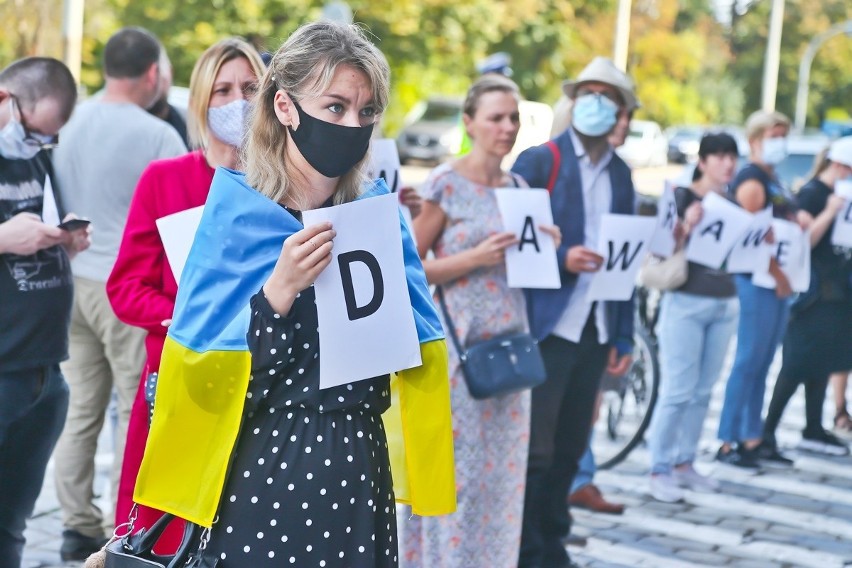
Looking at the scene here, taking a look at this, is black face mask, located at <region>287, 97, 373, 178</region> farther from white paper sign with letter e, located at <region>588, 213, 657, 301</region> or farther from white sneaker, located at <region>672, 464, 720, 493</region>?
white sneaker, located at <region>672, 464, 720, 493</region>

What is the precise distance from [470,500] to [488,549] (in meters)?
0.22

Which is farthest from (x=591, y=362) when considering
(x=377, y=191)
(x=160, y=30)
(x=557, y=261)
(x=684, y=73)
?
(x=684, y=73)

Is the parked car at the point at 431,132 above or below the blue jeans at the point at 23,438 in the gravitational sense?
above

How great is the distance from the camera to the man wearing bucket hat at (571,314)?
19.8 ft

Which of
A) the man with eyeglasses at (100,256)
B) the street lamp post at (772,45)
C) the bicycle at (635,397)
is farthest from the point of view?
the street lamp post at (772,45)

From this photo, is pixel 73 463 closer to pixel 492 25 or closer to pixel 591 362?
pixel 591 362

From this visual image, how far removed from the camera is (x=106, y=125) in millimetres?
5980

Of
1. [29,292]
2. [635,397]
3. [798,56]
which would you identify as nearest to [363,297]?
[29,292]

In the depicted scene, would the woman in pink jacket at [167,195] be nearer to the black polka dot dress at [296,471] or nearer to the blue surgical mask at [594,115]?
the black polka dot dress at [296,471]

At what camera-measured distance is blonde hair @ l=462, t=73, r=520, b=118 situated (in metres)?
5.75

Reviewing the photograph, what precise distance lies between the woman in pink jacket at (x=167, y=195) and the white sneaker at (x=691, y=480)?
455 cm

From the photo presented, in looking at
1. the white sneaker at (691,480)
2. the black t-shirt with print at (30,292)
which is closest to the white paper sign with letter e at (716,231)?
the white sneaker at (691,480)

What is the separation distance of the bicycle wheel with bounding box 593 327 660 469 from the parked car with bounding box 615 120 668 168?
36.5 m

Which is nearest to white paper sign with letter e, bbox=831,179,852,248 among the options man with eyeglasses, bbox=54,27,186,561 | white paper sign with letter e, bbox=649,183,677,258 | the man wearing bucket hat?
white paper sign with letter e, bbox=649,183,677,258
